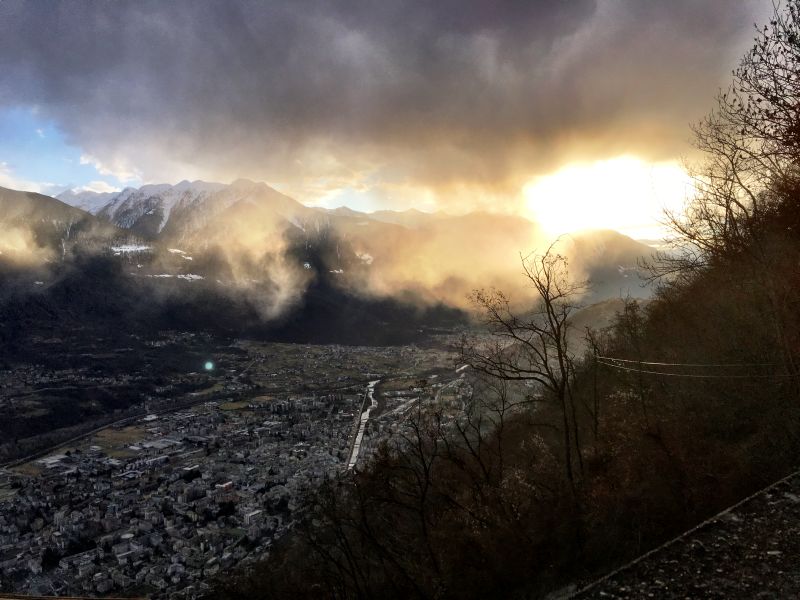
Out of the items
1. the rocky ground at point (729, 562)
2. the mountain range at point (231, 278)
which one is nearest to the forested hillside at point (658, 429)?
the rocky ground at point (729, 562)

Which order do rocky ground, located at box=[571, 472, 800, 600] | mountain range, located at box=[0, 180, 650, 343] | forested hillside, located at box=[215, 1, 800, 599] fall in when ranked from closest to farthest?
1. rocky ground, located at box=[571, 472, 800, 600]
2. forested hillside, located at box=[215, 1, 800, 599]
3. mountain range, located at box=[0, 180, 650, 343]

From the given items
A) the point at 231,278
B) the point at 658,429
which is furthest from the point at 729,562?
the point at 231,278

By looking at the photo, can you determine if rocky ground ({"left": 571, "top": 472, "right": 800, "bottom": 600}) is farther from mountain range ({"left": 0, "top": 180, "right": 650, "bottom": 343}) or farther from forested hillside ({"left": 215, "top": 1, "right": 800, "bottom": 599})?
mountain range ({"left": 0, "top": 180, "right": 650, "bottom": 343})

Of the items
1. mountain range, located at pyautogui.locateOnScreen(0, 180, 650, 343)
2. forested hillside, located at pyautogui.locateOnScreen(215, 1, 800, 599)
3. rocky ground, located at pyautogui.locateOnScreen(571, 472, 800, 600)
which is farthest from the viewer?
mountain range, located at pyautogui.locateOnScreen(0, 180, 650, 343)

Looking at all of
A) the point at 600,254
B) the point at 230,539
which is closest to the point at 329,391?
the point at 230,539

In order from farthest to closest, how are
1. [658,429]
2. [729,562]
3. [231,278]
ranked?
[231,278], [658,429], [729,562]

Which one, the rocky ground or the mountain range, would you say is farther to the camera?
the mountain range

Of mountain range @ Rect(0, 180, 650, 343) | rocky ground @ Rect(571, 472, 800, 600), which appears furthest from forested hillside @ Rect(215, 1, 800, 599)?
mountain range @ Rect(0, 180, 650, 343)

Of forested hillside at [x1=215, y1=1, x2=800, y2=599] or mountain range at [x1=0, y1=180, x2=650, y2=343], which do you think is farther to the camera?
mountain range at [x1=0, y1=180, x2=650, y2=343]

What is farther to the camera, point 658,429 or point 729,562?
point 658,429

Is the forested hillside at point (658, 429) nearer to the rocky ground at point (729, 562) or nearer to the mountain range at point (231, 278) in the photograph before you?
the rocky ground at point (729, 562)

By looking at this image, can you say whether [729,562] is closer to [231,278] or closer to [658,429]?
[658,429]
